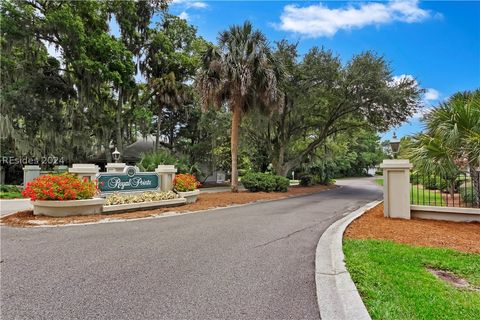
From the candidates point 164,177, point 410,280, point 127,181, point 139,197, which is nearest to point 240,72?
point 164,177

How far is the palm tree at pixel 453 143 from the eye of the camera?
8234 millimetres

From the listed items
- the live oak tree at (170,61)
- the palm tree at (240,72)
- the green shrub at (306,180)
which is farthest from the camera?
the green shrub at (306,180)

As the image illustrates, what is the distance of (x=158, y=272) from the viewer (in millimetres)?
4129

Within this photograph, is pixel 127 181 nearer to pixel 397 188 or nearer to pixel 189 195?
pixel 189 195

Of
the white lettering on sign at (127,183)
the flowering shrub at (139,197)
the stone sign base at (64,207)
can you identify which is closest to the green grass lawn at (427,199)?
the flowering shrub at (139,197)

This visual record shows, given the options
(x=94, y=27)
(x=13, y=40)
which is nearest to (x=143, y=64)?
(x=94, y=27)

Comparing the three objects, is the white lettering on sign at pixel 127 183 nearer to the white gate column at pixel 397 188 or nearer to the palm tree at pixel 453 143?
the white gate column at pixel 397 188

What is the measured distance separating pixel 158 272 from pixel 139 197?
6.39 metres

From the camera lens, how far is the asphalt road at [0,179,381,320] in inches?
122

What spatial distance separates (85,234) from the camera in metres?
6.37

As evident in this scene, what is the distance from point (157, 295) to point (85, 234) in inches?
148

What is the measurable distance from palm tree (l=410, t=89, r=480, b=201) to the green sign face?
8.71 metres

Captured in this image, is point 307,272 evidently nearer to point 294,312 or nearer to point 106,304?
point 294,312

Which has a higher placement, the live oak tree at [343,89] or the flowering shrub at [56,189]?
the live oak tree at [343,89]
